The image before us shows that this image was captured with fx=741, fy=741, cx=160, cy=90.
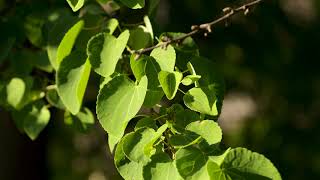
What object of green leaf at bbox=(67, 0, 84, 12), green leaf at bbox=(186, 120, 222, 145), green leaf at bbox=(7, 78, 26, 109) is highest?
green leaf at bbox=(67, 0, 84, 12)

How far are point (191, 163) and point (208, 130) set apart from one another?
0.21 feet

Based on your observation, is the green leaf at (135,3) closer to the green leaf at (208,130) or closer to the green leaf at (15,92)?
the green leaf at (208,130)

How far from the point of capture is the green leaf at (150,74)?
1188 mm

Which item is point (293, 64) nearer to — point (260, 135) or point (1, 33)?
point (260, 135)

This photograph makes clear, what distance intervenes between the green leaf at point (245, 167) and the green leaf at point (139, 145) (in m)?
0.11

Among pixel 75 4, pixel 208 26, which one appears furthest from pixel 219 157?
Result: pixel 75 4

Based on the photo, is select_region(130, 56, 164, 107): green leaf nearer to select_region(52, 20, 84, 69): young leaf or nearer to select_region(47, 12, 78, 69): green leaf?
select_region(52, 20, 84, 69): young leaf

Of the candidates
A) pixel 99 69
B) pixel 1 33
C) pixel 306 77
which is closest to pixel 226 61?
pixel 306 77

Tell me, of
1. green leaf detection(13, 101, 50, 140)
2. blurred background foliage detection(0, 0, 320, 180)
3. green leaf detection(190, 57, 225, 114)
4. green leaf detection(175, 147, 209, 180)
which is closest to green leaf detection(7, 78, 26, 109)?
green leaf detection(13, 101, 50, 140)

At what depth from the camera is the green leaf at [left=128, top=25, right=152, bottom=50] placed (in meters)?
1.37

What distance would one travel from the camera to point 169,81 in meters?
1.17

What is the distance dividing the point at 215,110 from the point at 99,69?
0.22 metres

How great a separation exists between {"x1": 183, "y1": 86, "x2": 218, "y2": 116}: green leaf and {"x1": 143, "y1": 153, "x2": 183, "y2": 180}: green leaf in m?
0.09

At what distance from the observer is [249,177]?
1095 mm
